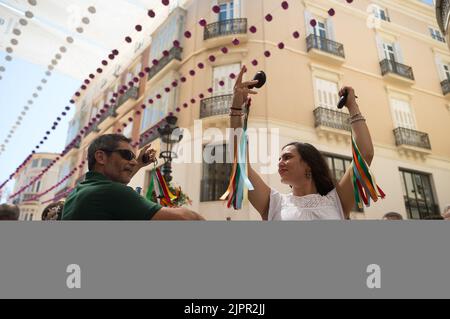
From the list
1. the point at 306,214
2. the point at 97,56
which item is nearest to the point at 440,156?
the point at 97,56

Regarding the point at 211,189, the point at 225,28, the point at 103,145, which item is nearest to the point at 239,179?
the point at 103,145

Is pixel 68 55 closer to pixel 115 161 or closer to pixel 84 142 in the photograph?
pixel 115 161

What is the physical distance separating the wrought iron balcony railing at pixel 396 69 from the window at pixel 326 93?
243cm

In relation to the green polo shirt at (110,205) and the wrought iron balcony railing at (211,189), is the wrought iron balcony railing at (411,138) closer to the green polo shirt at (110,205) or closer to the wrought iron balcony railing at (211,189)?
the wrought iron balcony railing at (211,189)

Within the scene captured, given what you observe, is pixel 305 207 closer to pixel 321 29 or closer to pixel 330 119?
pixel 330 119

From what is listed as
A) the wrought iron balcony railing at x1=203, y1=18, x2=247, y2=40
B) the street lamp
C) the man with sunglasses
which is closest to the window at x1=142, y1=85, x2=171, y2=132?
the wrought iron balcony railing at x1=203, y1=18, x2=247, y2=40

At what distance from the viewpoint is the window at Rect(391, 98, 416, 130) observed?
1241 centimetres

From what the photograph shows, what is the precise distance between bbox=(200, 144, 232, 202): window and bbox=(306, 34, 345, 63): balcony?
15.1 feet

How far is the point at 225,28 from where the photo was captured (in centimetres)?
1095

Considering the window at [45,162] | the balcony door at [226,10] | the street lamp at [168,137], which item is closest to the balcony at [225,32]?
the balcony door at [226,10]

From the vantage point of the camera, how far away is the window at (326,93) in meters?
11.2

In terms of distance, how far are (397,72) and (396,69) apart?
13 centimetres

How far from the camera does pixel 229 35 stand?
10.7 meters

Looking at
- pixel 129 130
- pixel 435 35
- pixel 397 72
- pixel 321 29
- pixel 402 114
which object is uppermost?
pixel 435 35
